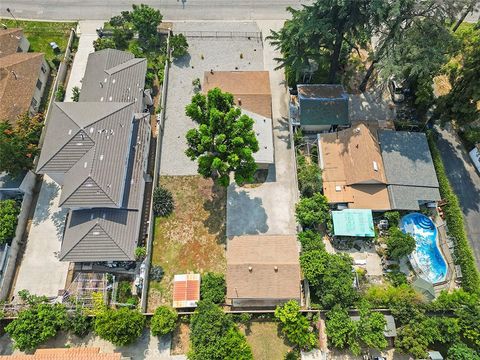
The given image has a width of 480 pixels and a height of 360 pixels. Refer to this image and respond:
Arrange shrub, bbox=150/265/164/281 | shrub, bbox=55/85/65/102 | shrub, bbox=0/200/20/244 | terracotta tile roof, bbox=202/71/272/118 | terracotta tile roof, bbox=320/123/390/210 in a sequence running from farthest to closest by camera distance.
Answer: shrub, bbox=55/85/65/102 < terracotta tile roof, bbox=202/71/272/118 < terracotta tile roof, bbox=320/123/390/210 < shrub, bbox=150/265/164/281 < shrub, bbox=0/200/20/244

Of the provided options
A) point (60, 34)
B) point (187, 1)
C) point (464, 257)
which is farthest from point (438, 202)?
point (60, 34)

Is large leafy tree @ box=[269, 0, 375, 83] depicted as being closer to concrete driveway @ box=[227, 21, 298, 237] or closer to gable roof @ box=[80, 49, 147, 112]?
concrete driveway @ box=[227, 21, 298, 237]

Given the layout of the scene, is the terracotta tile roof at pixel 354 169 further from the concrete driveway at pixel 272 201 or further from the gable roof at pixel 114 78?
the gable roof at pixel 114 78

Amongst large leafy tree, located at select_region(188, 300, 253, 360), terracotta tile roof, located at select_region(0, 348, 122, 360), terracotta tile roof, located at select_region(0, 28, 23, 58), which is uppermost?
terracotta tile roof, located at select_region(0, 28, 23, 58)

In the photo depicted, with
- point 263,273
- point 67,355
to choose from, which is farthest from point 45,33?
point 263,273

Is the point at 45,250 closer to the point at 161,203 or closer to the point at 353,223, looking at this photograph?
the point at 161,203

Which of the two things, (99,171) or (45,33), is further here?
(45,33)

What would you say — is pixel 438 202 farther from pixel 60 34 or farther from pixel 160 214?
pixel 60 34

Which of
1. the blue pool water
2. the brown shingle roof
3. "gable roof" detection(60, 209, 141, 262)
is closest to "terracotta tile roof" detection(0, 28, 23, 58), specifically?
"gable roof" detection(60, 209, 141, 262)
